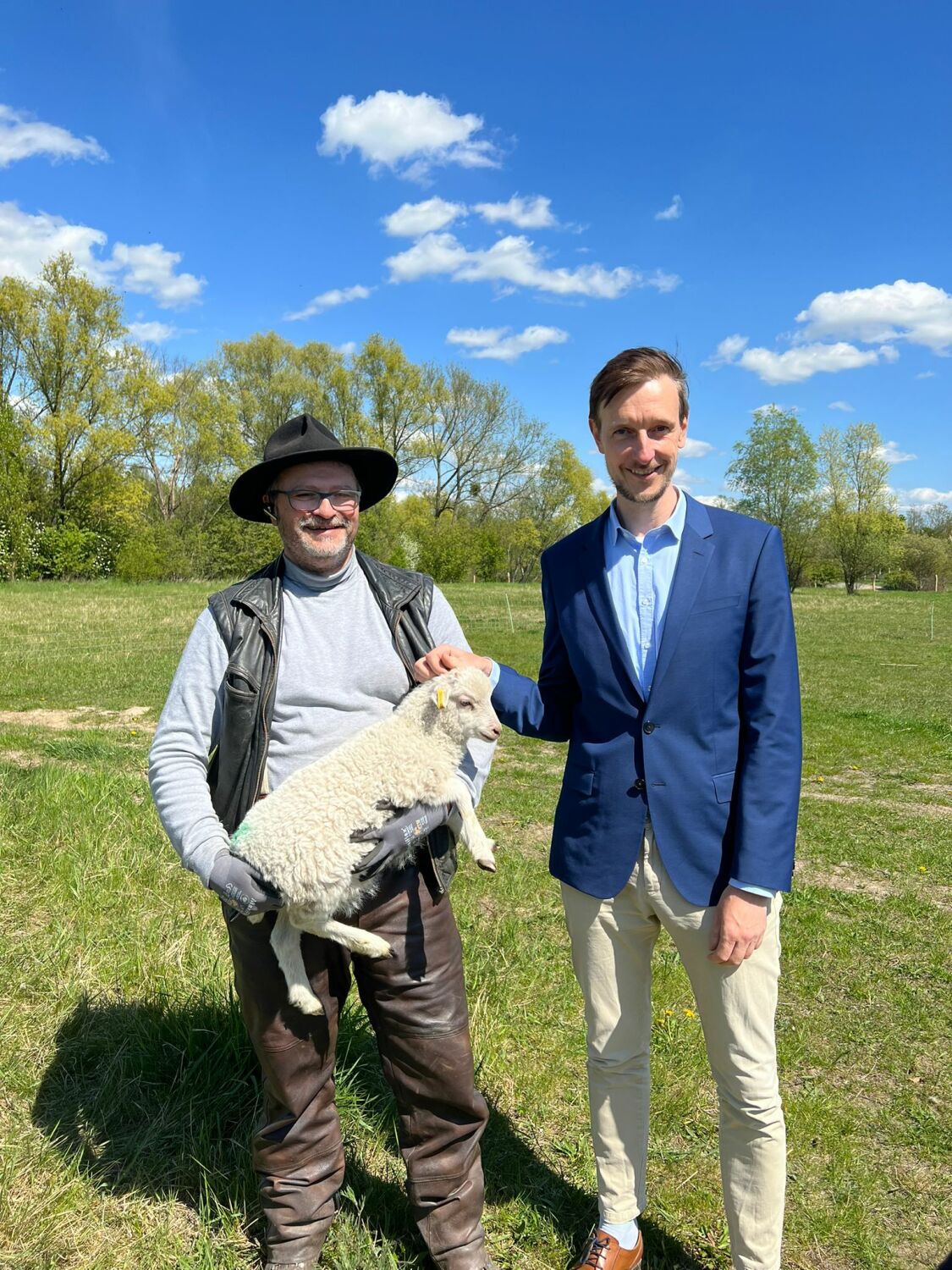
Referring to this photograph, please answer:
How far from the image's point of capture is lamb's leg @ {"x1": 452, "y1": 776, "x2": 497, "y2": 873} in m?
2.77

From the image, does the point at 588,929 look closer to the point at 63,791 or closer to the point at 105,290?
the point at 63,791

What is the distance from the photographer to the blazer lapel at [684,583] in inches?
111

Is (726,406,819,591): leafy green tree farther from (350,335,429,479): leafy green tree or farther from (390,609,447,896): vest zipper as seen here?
(390,609,447,896): vest zipper

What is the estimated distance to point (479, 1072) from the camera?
160 inches

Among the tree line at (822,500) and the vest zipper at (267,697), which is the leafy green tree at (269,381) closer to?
the tree line at (822,500)

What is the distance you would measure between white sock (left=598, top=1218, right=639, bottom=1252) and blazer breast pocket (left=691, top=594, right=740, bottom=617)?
2.26 meters

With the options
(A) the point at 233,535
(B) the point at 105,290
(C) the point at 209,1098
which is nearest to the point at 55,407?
(B) the point at 105,290

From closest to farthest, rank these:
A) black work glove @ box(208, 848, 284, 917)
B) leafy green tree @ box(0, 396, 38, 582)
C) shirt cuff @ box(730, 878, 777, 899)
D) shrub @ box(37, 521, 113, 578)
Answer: black work glove @ box(208, 848, 284, 917) < shirt cuff @ box(730, 878, 777, 899) < leafy green tree @ box(0, 396, 38, 582) < shrub @ box(37, 521, 113, 578)

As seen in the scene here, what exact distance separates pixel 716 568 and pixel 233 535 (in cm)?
4790

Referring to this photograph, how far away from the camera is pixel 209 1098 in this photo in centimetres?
364

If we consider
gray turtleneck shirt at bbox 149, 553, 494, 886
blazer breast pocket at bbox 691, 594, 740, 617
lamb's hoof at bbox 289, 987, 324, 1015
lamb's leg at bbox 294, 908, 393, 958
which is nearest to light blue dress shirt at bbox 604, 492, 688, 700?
blazer breast pocket at bbox 691, 594, 740, 617

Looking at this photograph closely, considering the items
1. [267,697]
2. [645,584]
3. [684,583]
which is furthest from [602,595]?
[267,697]

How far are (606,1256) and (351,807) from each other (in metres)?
1.93

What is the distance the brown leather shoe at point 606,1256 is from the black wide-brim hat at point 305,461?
9.34 feet
